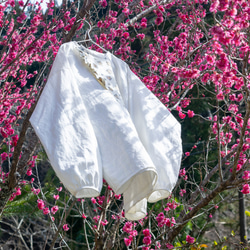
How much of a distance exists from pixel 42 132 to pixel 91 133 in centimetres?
21

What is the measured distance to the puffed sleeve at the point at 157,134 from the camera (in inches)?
62.2

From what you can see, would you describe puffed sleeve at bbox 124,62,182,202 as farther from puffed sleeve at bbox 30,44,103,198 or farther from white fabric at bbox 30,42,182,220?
puffed sleeve at bbox 30,44,103,198

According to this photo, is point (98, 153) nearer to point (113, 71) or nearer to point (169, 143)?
point (169, 143)

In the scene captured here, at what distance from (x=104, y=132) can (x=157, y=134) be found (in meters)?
0.29

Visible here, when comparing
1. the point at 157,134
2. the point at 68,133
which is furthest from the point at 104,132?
the point at 157,134

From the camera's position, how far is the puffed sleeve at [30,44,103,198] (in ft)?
4.39

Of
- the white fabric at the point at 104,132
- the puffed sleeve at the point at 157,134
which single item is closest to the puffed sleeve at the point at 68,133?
the white fabric at the point at 104,132

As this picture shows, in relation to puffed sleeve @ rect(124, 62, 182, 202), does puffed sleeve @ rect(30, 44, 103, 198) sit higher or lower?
higher

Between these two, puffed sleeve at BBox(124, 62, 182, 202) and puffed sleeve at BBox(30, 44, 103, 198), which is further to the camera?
puffed sleeve at BBox(124, 62, 182, 202)

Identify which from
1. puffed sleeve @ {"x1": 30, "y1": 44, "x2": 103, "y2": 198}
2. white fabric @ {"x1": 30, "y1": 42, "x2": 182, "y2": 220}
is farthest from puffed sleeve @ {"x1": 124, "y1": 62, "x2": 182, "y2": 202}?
puffed sleeve @ {"x1": 30, "y1": 44, "x2": 103, "y2": 198}

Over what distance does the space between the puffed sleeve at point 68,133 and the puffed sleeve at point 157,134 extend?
0.96 ft

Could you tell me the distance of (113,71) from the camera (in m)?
1.89

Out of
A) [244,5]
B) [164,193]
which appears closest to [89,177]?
[164,193]

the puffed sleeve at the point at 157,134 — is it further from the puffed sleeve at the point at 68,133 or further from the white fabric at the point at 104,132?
the puffed sleeve at the point at 68,133
